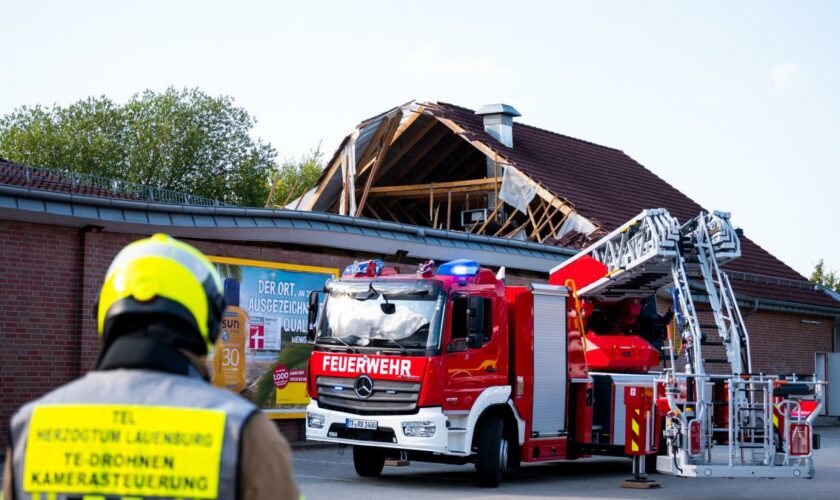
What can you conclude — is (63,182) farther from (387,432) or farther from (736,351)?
(736,351)

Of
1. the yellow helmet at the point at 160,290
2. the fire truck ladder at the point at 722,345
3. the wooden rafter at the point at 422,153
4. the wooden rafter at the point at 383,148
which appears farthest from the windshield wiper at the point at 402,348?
the wooden rafter at the point at 422,153

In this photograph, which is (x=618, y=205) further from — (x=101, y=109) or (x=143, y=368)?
(x=101, y=109)

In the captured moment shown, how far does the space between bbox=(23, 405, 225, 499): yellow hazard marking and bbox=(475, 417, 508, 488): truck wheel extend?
464 inches

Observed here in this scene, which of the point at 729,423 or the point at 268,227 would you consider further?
the point at 268,227

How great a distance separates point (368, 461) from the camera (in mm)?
15086

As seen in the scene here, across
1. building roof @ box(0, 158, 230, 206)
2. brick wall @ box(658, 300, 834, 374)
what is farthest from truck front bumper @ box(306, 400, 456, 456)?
brick wall @ box(658, 300, 834, 374)

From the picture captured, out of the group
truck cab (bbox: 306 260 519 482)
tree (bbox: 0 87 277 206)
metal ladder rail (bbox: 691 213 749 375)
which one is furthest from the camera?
tree (bbox: 0 87 277 206)

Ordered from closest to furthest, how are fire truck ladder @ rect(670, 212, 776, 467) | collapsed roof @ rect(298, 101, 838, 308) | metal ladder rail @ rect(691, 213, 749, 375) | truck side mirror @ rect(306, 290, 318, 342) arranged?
fire truck ladder @ rect(670, 212, 776, 467)
metal ladder rail @ rect(691, 213, 749, 375)
truck side mirror @ rect(306, 290, 318, 342)
collapsed roof @ rect(298, 101, 838, 308)

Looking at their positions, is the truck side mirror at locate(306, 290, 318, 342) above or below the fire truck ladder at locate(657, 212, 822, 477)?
above

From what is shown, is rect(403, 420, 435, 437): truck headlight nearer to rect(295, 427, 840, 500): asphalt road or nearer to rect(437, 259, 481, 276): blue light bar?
rect(295, 427, 840, 500): asphalt road

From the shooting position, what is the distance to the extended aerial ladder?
13109mm

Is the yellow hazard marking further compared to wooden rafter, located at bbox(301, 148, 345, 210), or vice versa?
wooden rafter, located at bbox(301, 148, 345, 210)

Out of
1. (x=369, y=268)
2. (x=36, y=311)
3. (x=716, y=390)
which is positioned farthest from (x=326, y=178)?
(x=716, y=390)

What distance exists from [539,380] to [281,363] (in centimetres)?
560
